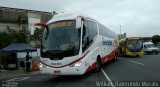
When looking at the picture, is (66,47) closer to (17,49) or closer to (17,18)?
(17,49)

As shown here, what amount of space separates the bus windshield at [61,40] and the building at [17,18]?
38.3 meters

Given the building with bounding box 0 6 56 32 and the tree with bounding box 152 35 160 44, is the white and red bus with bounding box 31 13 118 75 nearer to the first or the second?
the building with bounding box 0 6 56 32

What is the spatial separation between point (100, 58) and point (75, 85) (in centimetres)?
644

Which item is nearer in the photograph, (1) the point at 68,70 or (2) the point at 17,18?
(1) the point at 68,70

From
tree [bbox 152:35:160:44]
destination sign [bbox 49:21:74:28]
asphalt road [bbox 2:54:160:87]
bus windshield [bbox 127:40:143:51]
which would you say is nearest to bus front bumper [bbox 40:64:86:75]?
asphalt road [bbox 2:54:160:87]

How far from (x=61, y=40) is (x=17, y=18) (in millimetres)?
42419

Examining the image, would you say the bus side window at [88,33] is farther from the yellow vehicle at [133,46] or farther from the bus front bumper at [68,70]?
the yellow vehicle at [133,46]

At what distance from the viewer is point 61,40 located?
48.3ft

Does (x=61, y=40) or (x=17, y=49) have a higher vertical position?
(x=61, y=40)

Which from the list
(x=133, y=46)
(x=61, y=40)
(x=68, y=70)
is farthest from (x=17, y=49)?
(x=133, y=46)

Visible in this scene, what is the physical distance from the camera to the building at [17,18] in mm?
53312

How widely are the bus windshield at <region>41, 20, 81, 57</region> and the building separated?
38309mm

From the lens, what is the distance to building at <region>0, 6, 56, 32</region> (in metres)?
A: 53.3

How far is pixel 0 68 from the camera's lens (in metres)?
27.1
